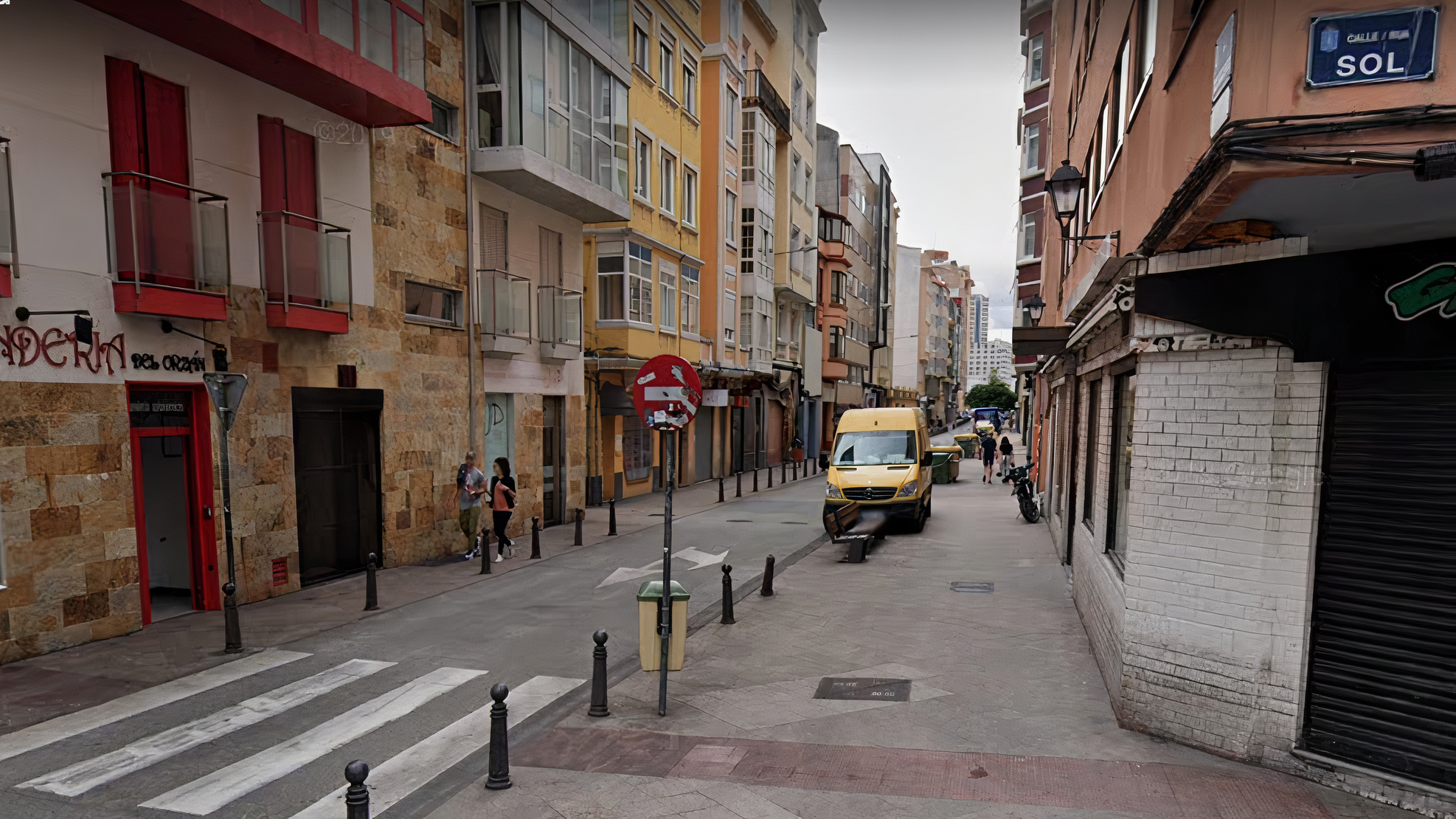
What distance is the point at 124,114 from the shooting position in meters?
9.35

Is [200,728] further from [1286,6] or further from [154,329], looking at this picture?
[1286,6]

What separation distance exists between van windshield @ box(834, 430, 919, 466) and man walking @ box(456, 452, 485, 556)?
7.86 meters

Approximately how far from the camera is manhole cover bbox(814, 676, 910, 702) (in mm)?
7512

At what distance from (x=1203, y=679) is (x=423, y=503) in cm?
1234

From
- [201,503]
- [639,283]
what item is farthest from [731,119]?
[201,503]

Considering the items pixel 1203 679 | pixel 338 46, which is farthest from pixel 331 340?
pixel 1203 679

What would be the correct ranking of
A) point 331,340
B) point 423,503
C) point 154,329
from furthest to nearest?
point 423,503, point 331,340, point 154,329

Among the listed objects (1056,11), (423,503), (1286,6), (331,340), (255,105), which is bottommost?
(423,503)

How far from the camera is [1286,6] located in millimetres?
4066

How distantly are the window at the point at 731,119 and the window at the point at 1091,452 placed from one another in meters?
20.9

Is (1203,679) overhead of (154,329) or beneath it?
beneath

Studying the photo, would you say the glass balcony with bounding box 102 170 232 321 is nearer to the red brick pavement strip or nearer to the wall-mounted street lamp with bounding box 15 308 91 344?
the wall-mounted street lamp with bounding box 15 308 91 344

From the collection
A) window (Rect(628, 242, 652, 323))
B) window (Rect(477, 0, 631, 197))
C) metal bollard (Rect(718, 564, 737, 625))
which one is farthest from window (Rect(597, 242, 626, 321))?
metal bollard (Rect(718, 564, 737, 625))

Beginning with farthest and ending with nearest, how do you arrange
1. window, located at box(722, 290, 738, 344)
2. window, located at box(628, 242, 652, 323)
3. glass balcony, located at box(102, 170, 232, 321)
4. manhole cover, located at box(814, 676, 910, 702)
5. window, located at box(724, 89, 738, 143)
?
window, located at box(722, 290, 738, 344) < window, located at box(724, 89, 738, 143) < window, located at box(628, 242, 652, 323) < glass balcony, located at box(102, 170, 232, 321) < manhole cover, located at box(814, 676, 910, 702)
